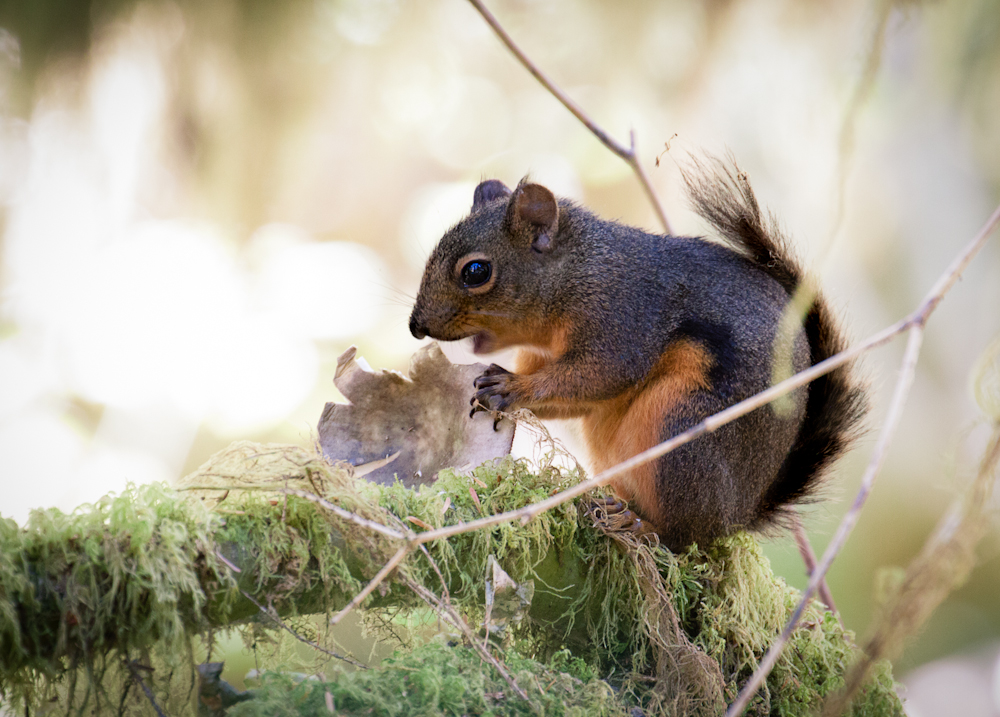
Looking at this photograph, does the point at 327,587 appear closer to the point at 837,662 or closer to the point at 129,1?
the point at 837,662

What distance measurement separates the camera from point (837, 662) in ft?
5.29

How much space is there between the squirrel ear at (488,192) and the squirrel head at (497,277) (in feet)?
1.13

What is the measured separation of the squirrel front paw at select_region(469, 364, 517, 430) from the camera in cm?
186

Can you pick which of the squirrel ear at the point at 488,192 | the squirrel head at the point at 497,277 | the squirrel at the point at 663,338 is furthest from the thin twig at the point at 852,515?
the squirrel ear at the point at 488,192

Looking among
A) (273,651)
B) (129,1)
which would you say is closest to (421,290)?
(273,651)

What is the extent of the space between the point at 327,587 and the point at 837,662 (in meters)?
1.20

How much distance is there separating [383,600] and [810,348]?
50.7 inches

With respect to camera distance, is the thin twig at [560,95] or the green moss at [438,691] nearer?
the green moss at [438,691]

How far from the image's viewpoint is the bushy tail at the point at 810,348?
1831 millimetres

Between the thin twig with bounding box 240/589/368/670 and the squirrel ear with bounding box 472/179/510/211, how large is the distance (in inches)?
65.6

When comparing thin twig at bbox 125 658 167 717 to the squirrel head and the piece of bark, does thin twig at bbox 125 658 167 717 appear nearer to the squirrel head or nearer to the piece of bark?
the piece of bark

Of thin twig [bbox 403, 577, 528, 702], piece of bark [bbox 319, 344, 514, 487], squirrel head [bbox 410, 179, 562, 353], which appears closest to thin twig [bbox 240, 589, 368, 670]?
thin twig [bbox 403, 577, 528, 702]

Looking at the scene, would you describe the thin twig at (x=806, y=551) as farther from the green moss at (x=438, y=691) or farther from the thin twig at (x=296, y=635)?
the thin twig at (x=296, y=635)

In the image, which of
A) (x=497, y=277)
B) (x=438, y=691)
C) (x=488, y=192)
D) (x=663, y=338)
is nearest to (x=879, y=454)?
(x=438, y=691)
